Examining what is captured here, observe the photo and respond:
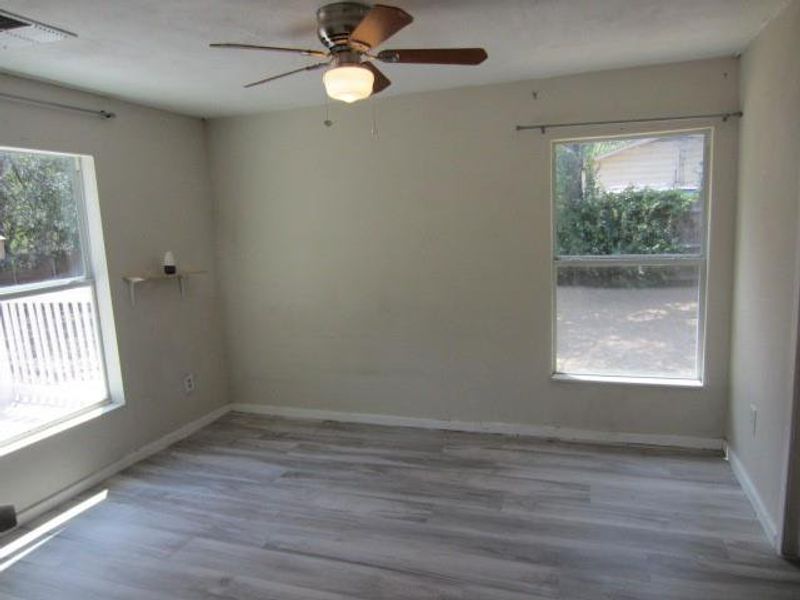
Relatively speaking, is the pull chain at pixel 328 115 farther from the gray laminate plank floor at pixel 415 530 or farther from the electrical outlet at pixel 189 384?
the gray laminate plank floor at pixel 415 530

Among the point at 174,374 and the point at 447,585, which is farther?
the point at 174,374

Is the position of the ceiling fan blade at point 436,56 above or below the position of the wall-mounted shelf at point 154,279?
above

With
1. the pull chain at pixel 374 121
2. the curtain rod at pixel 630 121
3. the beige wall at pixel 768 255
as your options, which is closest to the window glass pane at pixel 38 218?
the pull chain at pixel 374 121

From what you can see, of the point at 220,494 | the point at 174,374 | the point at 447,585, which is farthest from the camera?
the point at 174,374

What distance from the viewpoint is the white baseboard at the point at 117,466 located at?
2869mm

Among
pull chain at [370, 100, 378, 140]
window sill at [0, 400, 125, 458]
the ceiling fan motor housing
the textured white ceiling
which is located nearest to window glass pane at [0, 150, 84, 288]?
the textured white ceiling

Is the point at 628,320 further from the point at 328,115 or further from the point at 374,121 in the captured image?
the point at 328,115

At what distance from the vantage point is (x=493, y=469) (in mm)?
3197

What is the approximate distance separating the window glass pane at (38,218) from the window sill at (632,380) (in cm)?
311

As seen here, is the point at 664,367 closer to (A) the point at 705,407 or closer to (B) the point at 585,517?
(A) the point at 705,407

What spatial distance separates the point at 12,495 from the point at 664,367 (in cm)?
374

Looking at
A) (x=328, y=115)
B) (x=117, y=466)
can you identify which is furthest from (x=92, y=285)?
(x=328, y=115)

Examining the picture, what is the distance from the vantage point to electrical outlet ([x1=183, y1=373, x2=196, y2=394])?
12.9 feet

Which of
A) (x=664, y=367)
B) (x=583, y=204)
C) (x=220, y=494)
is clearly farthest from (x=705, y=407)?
(x=220, y=494)
